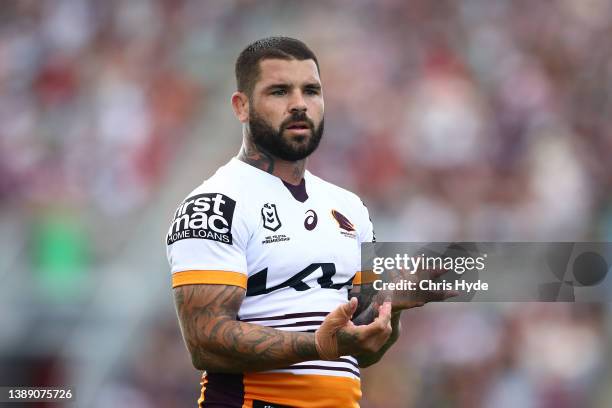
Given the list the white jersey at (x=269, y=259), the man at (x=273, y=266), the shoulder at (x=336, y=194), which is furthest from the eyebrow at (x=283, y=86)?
the shoulder at (x=336, y=194)

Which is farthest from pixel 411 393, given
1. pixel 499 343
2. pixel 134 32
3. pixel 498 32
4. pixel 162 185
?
pixel 134 32

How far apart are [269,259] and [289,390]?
53 cm

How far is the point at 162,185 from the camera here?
39.6ft

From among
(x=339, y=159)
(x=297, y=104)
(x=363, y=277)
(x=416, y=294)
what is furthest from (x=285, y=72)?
(x=339, y=159)

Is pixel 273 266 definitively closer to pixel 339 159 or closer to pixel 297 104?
pixel 297 104

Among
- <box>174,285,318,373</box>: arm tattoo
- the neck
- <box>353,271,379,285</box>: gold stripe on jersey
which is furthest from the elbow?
the neck

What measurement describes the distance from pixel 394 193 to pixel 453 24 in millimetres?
3503

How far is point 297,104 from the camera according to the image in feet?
15.2

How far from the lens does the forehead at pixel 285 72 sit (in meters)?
4.68

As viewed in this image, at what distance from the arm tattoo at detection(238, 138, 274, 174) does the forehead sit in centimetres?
28

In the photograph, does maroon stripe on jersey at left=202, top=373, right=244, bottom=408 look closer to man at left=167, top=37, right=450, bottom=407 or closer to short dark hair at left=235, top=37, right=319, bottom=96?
man at left=167, top=37, right=450, bottom=407

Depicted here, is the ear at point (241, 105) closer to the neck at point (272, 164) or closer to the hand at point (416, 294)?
the neck at point (272, 164)

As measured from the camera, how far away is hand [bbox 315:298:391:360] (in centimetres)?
389

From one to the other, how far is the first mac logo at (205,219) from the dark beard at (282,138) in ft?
1.26
